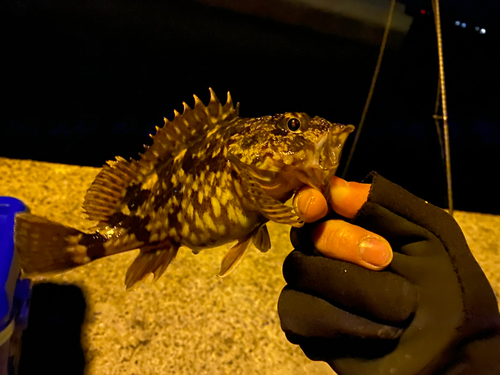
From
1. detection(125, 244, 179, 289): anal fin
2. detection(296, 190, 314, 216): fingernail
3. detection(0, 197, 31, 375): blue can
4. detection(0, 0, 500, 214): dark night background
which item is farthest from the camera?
detection(0, 0, 500, 214): dark night background

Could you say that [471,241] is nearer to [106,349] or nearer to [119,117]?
[106,349]

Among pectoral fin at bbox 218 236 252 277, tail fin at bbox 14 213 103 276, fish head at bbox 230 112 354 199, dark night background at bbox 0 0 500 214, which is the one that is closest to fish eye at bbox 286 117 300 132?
fish head at bbox 230 112 354 199

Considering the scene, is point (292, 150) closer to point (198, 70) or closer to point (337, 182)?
point (337, 182)

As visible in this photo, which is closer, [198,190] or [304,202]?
[304,202]

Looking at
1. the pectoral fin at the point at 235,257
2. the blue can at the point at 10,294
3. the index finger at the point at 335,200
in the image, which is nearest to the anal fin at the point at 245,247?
the pectoral fin at the point at 235,257

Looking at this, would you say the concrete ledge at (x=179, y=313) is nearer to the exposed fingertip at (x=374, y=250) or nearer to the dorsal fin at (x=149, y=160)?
the dorsal fin at (x=149, y=160)

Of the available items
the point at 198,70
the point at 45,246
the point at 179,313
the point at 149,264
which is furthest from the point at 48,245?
the point at 198,70

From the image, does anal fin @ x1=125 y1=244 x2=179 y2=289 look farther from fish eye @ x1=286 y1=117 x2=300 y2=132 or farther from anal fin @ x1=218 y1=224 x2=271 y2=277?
fish eye @ x1=286 y1=117 x2=300 y2=132
